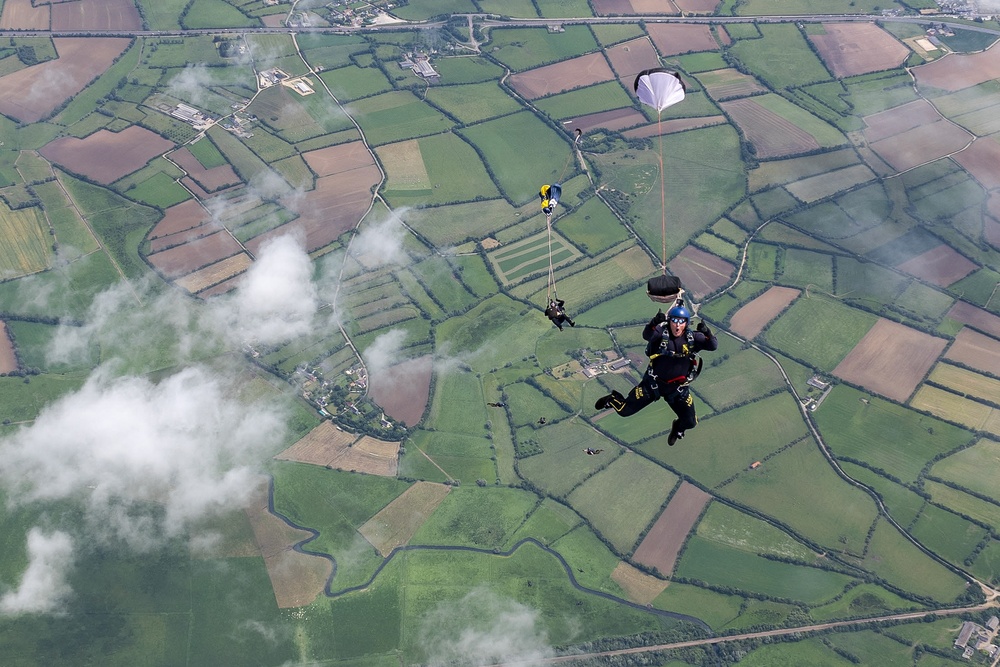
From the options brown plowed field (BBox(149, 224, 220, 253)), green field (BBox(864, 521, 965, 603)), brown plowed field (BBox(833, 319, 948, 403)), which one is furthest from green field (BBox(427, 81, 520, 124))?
green field (BBox(864, 521, 965, 603))

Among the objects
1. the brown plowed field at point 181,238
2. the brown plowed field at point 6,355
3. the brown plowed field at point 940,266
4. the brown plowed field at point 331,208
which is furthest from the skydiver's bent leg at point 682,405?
the brown plowed field at point 181,238

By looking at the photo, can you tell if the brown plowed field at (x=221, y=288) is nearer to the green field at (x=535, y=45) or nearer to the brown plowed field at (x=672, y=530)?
the green field at (x=535, y=45)

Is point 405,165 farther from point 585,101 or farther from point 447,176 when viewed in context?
point 585,101

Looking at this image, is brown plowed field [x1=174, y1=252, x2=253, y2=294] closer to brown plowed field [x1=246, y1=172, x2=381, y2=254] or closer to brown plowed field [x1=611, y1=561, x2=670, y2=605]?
brown plowed field [x1=246, y1=172, x2=381, y2=254]

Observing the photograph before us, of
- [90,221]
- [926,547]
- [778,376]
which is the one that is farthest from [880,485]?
[90,221]

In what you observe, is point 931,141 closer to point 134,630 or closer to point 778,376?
point 778,376
